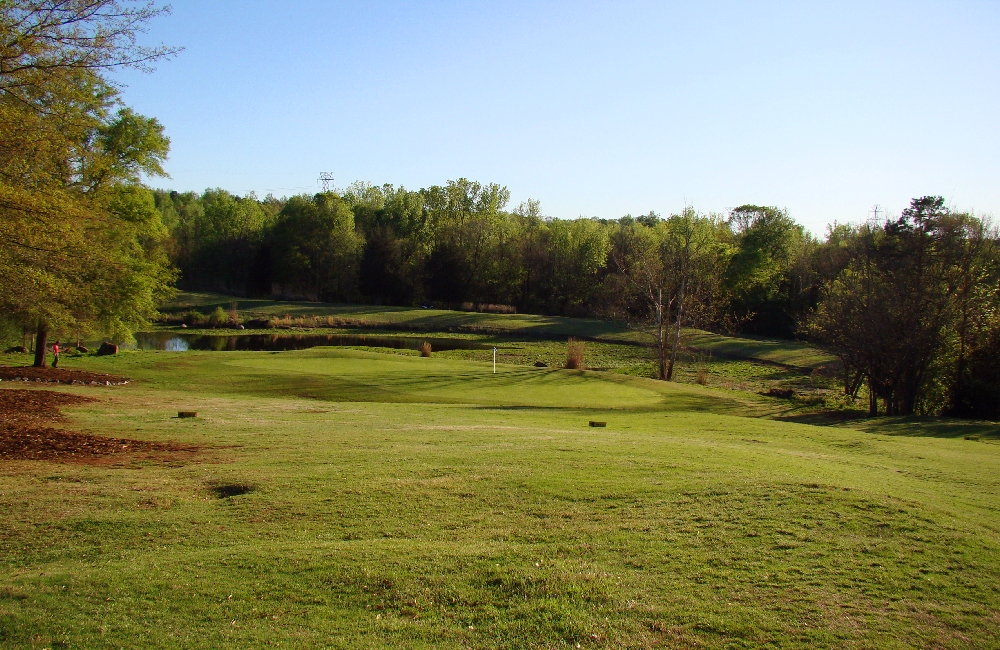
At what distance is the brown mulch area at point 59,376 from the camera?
85.6 ft

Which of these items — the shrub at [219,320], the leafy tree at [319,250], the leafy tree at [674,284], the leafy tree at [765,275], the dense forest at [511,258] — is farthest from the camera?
the leafy tree at [319,250]

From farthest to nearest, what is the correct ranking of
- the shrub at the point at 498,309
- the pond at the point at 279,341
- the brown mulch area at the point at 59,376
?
the shrub at the point at 498,309, the pond at the point at 279,341, the brown mulch area at the point at 59,376

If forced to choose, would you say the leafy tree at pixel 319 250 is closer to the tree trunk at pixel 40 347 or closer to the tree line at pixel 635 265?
the tree line at pixel 635 265

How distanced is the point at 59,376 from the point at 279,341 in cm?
3306

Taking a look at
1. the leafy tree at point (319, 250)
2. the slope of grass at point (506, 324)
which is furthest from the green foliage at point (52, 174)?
the leafy tree at point (319, 250)

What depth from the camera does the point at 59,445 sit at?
45.6 feet

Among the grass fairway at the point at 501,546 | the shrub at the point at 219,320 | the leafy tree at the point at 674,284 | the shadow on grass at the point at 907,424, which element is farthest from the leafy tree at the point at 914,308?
the shrub at the point at 219,320

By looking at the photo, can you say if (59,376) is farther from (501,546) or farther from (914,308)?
(914,308)

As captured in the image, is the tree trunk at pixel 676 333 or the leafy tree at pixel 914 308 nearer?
the leafy tree at pixel 914 308

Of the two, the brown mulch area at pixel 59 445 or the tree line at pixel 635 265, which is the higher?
the tree line at pixel 635 265

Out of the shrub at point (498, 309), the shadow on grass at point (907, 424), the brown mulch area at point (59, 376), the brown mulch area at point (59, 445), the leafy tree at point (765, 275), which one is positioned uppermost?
the leafy tree at point (765, 275)

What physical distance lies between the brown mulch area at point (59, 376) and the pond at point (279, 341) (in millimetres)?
24463

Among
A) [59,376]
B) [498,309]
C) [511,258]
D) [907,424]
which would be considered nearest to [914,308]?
[907,424]

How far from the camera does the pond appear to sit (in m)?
54.5
